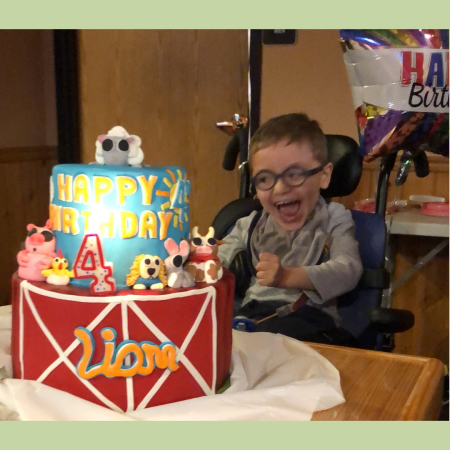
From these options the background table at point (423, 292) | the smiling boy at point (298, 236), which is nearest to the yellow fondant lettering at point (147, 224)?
the smiling boy at point (298, 236)

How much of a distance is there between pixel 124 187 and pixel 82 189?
66 mm

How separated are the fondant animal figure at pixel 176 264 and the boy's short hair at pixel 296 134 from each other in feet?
2.20

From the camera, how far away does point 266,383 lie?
2.76 feet

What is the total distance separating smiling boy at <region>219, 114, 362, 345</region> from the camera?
122 centimetres

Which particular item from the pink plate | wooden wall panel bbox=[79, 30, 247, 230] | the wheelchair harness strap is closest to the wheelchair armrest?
the wheelchair harness strap

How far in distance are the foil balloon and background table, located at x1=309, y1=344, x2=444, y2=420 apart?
1.69 ft

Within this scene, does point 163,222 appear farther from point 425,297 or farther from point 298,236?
point 425,297

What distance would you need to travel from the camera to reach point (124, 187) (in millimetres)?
739

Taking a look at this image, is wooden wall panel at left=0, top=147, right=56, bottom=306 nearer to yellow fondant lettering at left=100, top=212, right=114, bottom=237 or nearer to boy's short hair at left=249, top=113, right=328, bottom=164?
boy's short hair at left=249, top=113, right=328, bottom=164

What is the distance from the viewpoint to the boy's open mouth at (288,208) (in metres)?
1.36

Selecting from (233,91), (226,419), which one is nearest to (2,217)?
(233,91)

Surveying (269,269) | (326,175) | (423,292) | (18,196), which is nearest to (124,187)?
(269,269)

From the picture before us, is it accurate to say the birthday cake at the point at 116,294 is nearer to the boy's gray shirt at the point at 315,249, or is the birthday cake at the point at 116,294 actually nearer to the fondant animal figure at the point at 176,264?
the fondant animal figure at the point at 176,264

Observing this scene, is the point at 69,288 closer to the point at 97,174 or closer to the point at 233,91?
the point at 97,174
